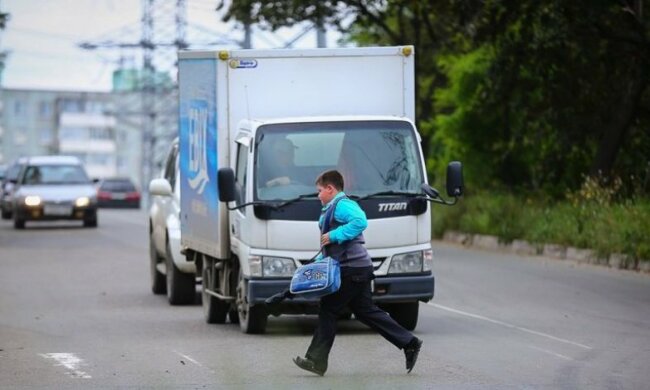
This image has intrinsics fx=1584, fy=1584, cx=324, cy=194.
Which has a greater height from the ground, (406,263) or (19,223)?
(406,263)

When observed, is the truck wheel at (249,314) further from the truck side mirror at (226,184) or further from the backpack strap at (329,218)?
the backpack strap at (329,218)

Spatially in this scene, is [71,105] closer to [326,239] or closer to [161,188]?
[161,188]

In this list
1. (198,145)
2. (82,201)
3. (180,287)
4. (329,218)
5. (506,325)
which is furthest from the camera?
(82,201)

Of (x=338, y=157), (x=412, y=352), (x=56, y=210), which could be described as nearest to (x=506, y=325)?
(x=338, y=157)

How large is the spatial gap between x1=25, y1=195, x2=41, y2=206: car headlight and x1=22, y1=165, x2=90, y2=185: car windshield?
0.87 metres

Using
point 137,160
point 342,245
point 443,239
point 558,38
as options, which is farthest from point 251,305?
point 137,160

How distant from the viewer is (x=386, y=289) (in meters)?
13.9

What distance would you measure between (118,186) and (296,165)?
6127 centimetres

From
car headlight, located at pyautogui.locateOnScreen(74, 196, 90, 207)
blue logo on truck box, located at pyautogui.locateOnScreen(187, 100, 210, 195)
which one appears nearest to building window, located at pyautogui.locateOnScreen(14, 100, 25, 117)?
car headlight, located at pyautogui.locateOnScreen(74, 196, 90, 207)

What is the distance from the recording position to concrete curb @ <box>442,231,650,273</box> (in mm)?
23391

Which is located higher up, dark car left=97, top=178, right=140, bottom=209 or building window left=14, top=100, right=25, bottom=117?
building window left=14, top=100, right=25, bottom=117

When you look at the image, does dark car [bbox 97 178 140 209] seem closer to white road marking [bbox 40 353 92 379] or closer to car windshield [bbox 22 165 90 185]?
car windshield [bbox 22 165 90 185]

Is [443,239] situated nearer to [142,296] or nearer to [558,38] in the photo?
[558,38]

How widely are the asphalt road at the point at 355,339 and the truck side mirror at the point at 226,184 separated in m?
1.28
